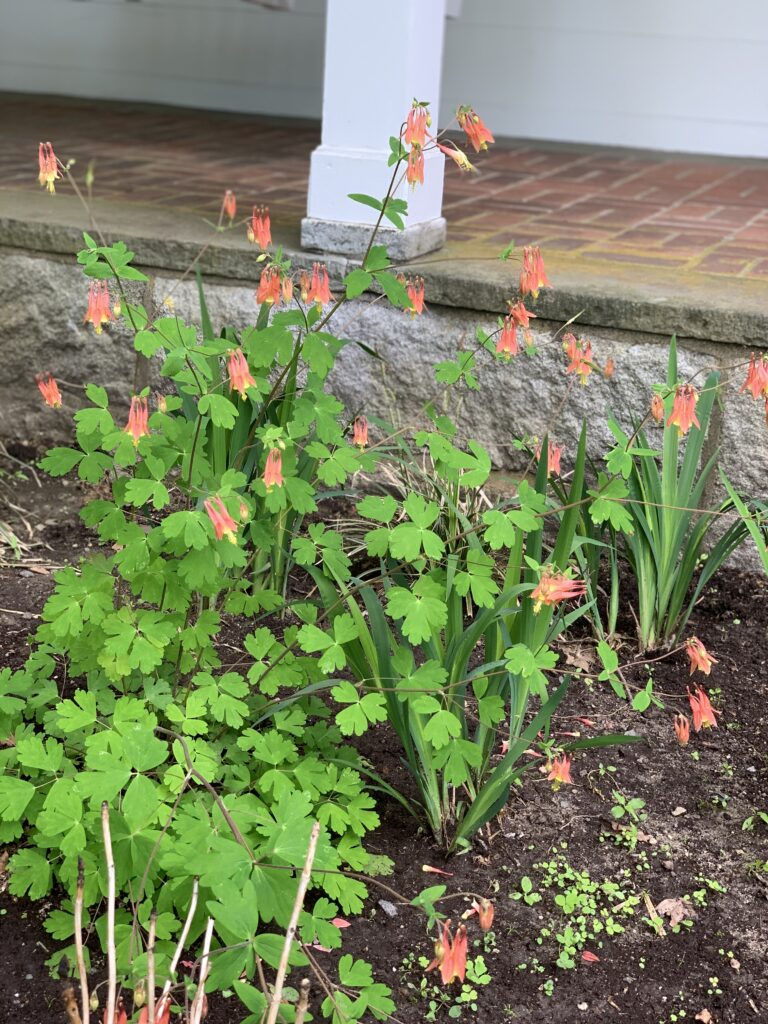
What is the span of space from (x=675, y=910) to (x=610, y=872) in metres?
0.14

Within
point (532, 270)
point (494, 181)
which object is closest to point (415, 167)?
point (532, 270)

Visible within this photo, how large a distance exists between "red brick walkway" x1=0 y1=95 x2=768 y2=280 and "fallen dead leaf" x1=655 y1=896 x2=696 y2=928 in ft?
6.39

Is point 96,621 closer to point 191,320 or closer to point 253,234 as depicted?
point 253,234

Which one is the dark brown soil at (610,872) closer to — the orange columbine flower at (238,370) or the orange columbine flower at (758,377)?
the orange columbine flower at (758,377)

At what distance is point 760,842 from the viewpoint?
7.64 ft

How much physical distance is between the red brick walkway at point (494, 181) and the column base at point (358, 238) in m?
0.29

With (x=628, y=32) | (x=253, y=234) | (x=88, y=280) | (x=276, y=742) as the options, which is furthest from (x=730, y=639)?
(x=628, y=32)

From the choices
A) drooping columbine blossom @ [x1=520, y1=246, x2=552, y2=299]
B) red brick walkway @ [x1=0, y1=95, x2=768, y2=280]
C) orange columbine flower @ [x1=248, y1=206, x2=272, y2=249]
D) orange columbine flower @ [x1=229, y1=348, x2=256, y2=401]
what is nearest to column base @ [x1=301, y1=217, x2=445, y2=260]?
red brick walkway @ [x1=0, y1=95, x2=768, y2=280]

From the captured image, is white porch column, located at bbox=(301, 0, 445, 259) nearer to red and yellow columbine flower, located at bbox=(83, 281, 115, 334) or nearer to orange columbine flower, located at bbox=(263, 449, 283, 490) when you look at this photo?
red and yellow columbine flower, located at bbox=(83, 281, 115, 334)

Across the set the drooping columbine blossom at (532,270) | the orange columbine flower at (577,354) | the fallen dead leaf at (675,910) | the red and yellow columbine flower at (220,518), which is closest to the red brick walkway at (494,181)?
the orange columbine flower at (577,354)

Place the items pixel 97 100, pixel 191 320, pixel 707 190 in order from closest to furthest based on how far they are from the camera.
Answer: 1. pixel 191 320
2. pixel 707 190
3. pixel 97 100

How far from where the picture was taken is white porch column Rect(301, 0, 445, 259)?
3150 millimetres

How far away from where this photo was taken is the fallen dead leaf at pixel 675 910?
213 centimetres

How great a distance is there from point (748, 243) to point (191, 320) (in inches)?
72.9
